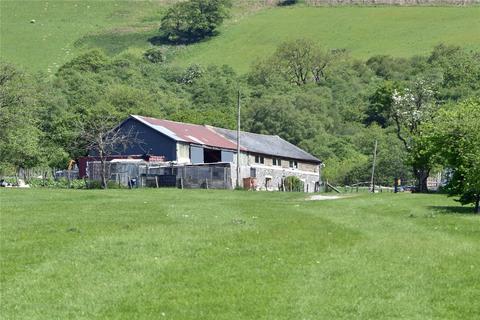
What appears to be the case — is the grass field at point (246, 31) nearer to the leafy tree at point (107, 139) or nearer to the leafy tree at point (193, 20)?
the leafy tree at point (193, 20)

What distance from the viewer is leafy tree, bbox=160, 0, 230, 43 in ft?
592

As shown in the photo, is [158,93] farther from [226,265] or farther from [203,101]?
[226,265]

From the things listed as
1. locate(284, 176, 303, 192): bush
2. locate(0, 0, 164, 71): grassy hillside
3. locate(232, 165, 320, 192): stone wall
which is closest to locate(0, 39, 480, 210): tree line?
locate(232, 165, 320, 192): stone wall

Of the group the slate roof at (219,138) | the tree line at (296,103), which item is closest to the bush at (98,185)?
the slate roof at (219,138)

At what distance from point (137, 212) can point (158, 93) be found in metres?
93.7

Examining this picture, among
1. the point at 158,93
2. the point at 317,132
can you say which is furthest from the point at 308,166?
the point at 158,93

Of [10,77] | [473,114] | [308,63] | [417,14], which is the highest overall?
[417,14]

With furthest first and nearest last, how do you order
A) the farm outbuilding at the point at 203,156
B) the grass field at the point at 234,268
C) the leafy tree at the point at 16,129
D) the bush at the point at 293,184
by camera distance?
the bush at the point at 293,184 → the leafy tree at the point at 16,129 → the farm outbuilding at the point at 203,156 → the grass field at the point at 234,268

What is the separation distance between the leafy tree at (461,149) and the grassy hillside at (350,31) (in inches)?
4276

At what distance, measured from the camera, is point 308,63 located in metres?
157

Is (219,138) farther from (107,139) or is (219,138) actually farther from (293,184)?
(107,139)

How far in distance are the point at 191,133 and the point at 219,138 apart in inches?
146

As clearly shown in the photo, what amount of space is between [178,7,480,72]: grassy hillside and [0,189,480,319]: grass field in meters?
130

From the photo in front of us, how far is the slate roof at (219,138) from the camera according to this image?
253 ft
